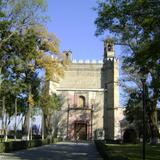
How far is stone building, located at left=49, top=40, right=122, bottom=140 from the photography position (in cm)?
6931

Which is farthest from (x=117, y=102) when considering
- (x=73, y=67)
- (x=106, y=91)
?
(x=73, y=67)

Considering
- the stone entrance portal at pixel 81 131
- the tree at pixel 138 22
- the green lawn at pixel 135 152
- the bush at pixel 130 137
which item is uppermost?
the tree at pixel 138 22

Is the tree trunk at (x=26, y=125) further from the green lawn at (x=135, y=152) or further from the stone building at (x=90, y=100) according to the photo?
the stone building at (x=90, y=100)

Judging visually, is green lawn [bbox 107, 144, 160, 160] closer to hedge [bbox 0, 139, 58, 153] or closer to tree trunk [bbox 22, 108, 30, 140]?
hedge [bbox 0, 139, 58, 153]

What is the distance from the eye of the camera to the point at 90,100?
236 feet

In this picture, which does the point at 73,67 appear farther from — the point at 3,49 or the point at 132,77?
the point at 3,49

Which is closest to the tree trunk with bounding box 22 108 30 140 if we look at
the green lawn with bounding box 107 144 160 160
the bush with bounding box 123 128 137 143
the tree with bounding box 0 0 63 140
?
the tree with bounding box 0 0 63 140

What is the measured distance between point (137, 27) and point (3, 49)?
1835 centimetres

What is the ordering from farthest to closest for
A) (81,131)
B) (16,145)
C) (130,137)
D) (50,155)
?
(81,131), (130,137), (16,145), (50,155)

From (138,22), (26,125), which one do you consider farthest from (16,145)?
(138,22)

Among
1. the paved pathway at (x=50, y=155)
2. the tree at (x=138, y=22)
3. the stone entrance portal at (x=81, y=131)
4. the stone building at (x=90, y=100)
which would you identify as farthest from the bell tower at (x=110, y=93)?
the tree at (x=138, y=22)

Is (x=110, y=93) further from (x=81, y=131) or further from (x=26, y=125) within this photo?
(x=26, y=125)

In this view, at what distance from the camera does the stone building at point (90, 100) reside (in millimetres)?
69312

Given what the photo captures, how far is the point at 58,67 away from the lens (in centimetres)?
3719
